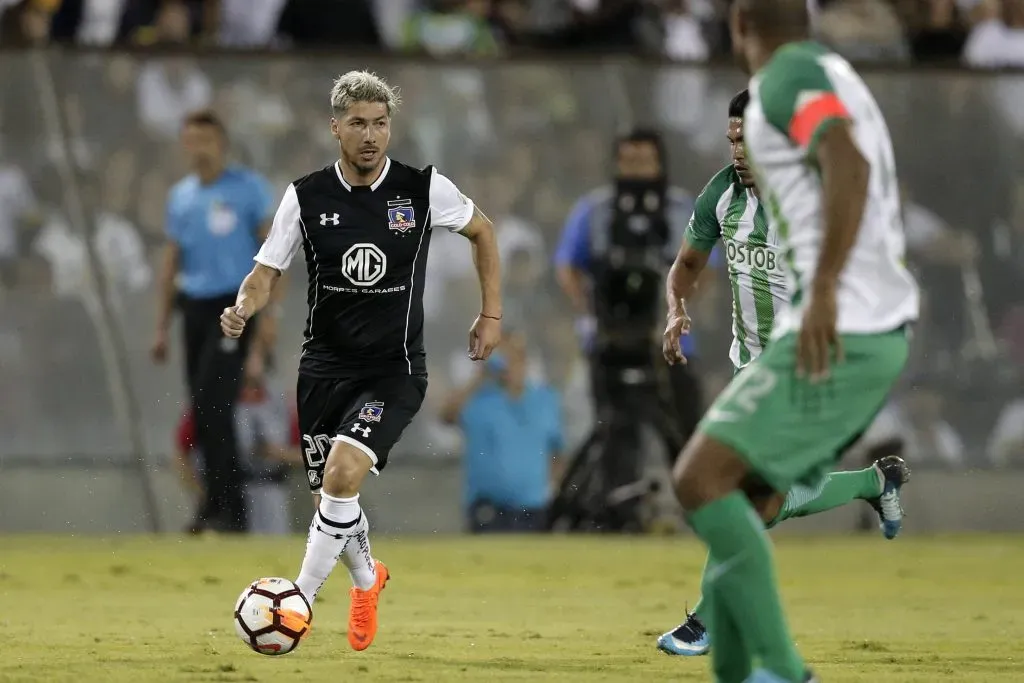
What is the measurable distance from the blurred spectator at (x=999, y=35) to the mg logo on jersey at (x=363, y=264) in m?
8.74

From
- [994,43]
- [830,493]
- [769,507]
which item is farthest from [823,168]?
[994,43]

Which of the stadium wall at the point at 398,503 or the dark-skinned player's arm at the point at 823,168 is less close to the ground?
the dark-skinned player's arm at the point at 823,168

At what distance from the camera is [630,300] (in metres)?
14.4

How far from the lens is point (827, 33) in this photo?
15.5m

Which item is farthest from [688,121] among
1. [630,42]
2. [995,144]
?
[995,144]

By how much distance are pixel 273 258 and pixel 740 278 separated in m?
2.09

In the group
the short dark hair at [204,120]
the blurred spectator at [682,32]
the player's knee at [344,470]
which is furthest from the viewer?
the blurred spectator at [682,32]

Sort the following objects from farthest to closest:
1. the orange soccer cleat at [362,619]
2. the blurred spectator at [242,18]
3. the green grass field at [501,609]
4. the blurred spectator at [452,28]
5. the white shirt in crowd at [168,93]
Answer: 1. the blurred spectator at [452,28]
2. the blurred spectator at [242,18]
3. the white shirt in crowd at [168,93]
4. the orange soccer cleat at [362,619]
5. the green grass field at [501,609]

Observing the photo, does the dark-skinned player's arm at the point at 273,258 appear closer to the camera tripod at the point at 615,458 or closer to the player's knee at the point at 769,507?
the player's knee at the point at 769,507

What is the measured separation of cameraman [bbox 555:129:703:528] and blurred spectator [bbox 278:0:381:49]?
2.37 meters

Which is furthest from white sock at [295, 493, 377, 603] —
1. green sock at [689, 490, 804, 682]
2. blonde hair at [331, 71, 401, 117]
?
green sock at [689, 490, 804, 682]

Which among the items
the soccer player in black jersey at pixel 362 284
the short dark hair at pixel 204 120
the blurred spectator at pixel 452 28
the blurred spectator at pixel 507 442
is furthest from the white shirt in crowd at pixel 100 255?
the soccer player in black jersey at pixel 362 284

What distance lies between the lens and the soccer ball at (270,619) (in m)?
7.54

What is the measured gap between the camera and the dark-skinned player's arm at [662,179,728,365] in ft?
27.1
